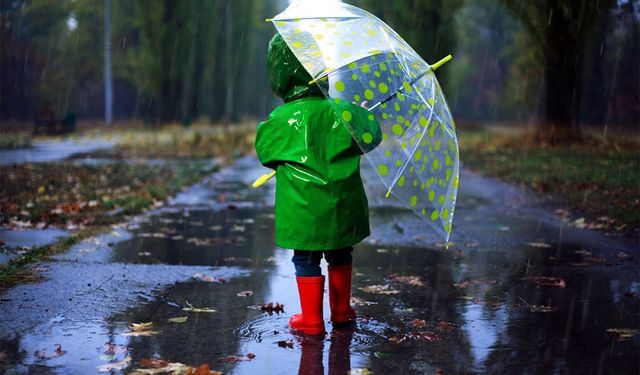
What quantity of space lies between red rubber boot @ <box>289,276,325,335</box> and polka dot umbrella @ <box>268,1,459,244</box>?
0.68 meters

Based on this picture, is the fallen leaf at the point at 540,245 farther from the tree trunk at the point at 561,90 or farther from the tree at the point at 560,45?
the tree trunk at the point at 561,90

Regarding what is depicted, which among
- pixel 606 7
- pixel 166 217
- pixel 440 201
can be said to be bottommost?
pixel 166 217

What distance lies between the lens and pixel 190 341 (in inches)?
164

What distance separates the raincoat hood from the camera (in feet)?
14.3

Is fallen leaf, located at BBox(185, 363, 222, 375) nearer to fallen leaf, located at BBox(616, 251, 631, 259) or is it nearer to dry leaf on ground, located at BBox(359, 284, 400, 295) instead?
dry leaf on ground, located at BBox(359, 284, 400, 295)

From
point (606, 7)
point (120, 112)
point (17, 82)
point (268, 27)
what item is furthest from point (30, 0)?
point (606, 7)

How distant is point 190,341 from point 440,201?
5.29ft

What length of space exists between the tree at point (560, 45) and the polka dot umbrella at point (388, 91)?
15.1 metres

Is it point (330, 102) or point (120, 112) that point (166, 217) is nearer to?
point (330, 102)

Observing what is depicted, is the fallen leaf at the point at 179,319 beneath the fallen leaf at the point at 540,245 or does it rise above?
beneath

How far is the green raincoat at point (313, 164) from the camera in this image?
13.9 feet

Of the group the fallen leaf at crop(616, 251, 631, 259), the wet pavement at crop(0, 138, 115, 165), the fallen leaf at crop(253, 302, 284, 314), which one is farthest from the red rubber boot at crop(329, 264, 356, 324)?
the wet pavement at crop(0, 138, 115, 165)

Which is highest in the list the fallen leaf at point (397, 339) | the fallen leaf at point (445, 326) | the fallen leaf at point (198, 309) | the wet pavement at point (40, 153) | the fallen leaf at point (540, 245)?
the fallen leaf at point (540, 245)

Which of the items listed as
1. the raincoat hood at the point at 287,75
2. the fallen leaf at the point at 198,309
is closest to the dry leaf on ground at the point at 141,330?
the fallen leaf at the point at 198,309
